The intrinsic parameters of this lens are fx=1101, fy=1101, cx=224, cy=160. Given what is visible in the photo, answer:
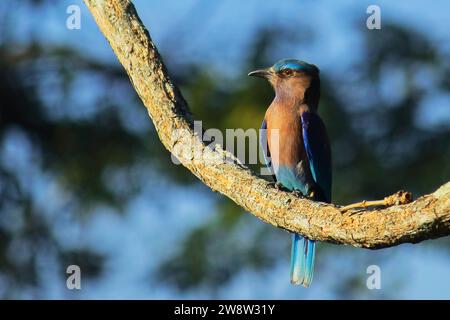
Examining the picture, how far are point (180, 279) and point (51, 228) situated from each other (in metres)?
2.37

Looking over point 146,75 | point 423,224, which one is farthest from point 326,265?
point 423,224

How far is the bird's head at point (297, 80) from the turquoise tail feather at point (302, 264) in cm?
89

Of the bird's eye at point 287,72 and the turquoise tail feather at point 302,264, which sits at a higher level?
the bird's eye at point 287,72

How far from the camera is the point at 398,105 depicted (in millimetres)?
12945

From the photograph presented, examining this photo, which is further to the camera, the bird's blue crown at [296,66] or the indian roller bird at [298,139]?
the bird's blue crown at [296,66]

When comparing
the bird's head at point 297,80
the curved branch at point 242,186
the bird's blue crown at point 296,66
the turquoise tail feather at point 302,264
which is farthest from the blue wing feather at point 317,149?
the curved branch at point 242,186

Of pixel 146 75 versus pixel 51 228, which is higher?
pixel 51 228

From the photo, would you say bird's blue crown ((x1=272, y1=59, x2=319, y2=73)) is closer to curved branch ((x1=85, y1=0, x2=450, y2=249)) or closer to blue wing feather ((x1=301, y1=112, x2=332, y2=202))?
blue wing feather ((x1=301, y1=112, x2=332, y2=202))

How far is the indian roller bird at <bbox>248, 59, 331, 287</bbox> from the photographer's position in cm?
669

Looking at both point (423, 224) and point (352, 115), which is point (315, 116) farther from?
point (352, 115)

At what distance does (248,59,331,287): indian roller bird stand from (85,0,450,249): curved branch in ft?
5.83

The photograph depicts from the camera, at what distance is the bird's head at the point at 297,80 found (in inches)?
268

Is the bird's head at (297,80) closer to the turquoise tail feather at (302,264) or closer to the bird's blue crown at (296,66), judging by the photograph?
the bird's blue crown at (296,66)

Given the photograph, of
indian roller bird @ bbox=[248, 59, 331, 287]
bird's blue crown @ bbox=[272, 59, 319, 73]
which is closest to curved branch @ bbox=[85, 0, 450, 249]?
indian roller bird @ bbox=[248, 59, 331, 287]
